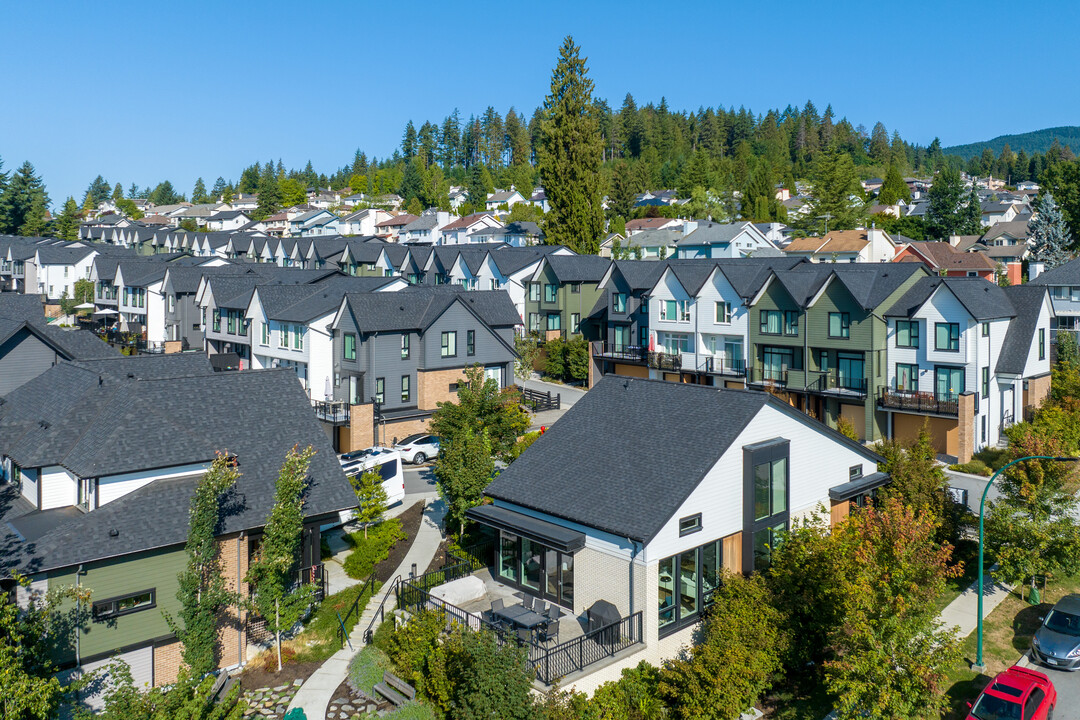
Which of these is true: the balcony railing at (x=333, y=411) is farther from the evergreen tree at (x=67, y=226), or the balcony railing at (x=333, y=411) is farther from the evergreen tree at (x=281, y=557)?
the evergreen tree at (x=67, y=226)

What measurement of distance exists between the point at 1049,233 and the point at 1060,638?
→ 78.8 m

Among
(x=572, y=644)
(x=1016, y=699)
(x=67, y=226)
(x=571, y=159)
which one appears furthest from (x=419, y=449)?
(x=67, y=226)

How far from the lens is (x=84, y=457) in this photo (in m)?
20.8

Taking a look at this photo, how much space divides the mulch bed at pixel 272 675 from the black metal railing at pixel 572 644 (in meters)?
3.39

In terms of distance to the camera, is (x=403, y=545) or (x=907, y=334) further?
(x=907, y=334)

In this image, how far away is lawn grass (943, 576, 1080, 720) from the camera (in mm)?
20219

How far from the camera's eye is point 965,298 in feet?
133

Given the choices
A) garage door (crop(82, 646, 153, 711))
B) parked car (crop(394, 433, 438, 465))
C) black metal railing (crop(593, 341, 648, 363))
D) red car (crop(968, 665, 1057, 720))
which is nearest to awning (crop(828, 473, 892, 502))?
red car (crop(968, 665, 1057, 720))

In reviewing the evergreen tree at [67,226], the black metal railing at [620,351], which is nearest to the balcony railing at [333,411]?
the black metal railing at [620,351]

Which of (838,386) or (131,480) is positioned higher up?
(838,386)

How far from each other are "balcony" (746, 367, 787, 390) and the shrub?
24.9 meters

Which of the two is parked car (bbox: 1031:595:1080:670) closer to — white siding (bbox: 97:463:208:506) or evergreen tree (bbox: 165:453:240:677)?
evergreen tree (bbox: 165:453:240:677)

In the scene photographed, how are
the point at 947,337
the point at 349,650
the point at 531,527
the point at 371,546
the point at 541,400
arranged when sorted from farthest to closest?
the point at 541,400, the point at 947,337, the point at 371,546, the point at 531,527, the point at 349,650

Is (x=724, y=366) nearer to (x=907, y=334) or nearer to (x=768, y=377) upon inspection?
(x=768, y=377)
